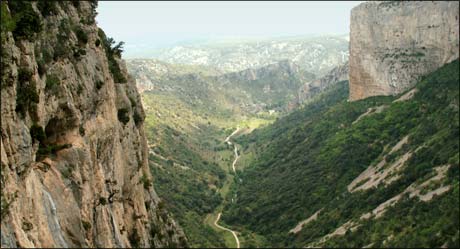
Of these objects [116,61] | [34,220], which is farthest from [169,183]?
[34,220]

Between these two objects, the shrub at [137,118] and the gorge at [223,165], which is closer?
the gorge at [223,165]

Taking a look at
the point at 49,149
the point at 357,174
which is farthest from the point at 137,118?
the point at 357,174

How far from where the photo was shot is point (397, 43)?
Answer: 163125mm

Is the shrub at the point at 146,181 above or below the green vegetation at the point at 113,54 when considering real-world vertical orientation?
below

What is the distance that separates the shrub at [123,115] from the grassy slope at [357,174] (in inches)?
1728

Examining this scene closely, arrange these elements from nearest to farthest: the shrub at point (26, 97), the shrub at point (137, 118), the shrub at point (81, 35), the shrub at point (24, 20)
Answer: the shrub at point (26, 97)
the shrub at point (24, 20)
the shrub at point (81, 35)
the shrub at point (137, 118)

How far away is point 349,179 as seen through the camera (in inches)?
5005

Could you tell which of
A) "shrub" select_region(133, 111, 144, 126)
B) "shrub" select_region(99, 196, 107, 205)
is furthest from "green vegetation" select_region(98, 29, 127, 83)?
"shrub" select_region(99, 196, 107, 205)

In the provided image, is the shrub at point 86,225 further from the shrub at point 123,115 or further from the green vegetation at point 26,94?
the shrub at point 123,115

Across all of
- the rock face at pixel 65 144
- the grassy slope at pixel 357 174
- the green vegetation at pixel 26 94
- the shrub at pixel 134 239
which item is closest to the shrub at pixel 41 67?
the rock face at pixel 65 144

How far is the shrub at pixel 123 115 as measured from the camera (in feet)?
154

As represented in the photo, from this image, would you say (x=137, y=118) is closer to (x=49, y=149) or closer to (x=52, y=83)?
(x=52, y=83)

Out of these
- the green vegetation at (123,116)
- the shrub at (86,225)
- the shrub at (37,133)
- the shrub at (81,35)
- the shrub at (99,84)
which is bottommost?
the shrub at (86,225)

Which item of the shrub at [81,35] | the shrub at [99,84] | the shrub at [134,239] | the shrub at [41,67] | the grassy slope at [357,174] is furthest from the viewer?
the grassy slope at [357,174]
